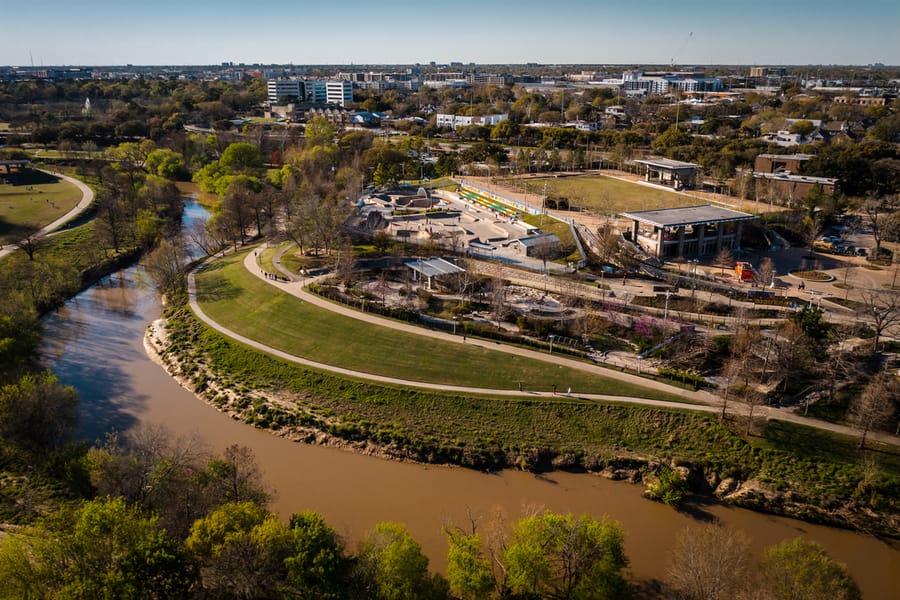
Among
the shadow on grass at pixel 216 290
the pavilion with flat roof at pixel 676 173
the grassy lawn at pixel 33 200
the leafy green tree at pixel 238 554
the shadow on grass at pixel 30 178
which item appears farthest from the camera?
the shadow on grass at pixel 30 178

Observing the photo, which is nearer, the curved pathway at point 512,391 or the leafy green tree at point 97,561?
the leafy green tree at point 97,561

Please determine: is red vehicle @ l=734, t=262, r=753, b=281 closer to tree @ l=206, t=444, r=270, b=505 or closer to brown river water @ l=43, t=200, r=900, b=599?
brown river water @ l=43, t=200, r=900, b=599

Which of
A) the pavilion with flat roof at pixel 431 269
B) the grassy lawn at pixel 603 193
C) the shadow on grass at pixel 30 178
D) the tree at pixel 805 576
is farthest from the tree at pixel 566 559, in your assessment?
the shadow on grass at pixel 30 178

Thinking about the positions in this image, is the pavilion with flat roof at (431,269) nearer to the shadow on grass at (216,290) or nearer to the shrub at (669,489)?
the shadow on grass at (216,290)

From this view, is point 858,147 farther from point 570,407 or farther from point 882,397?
point 570,407

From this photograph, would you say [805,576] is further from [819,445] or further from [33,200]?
[33,200]

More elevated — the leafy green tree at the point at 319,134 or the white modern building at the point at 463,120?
the white modern building at the point at 463,120
